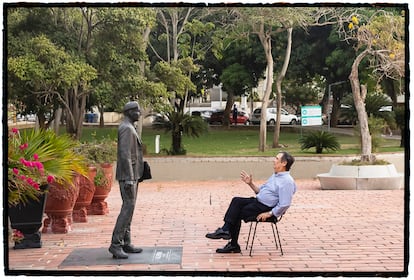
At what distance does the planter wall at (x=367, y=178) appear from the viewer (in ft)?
45.4

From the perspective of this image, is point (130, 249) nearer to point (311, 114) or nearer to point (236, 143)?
point (311, 114)

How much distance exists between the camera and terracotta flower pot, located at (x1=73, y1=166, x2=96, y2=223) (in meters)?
9.19

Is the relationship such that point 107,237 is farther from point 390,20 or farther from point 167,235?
point 390,20

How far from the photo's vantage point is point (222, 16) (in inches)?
937

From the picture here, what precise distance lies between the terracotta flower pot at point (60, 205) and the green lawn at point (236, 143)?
31.5 ft

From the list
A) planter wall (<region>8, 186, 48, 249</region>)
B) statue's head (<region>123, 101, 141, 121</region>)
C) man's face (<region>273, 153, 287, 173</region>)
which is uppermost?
statue's head (<region>123, 101, 141, 121</region>)

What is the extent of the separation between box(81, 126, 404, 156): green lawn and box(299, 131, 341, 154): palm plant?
172 mm

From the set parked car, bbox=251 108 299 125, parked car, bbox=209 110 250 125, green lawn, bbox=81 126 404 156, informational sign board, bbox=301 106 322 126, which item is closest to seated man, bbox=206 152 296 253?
green lawn, bbox=81 126 404 156

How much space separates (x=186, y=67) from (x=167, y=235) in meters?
12.6

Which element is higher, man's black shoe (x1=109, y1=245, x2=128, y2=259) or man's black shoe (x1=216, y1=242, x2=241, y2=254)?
man's black shoe (x1=109, y1=245, x2=128, y2=259)

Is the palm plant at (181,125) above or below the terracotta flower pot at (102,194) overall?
above

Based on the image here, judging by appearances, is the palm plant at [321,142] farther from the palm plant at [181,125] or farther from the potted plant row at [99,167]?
the potted plant row at [99,167]

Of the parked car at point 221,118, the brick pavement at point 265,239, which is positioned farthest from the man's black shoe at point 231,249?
the parked car at point 221,118

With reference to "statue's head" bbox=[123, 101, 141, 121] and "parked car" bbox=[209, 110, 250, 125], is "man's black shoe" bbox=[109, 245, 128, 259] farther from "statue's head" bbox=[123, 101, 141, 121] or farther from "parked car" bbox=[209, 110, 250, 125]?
"parked car" bbox=[209, 110, 250, 125]
